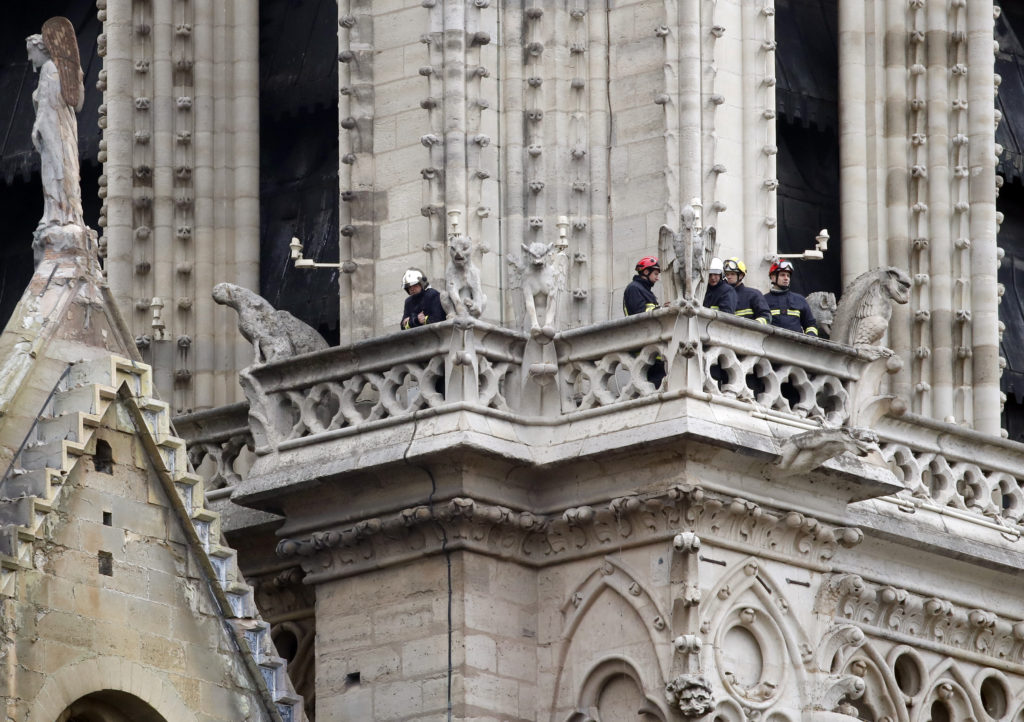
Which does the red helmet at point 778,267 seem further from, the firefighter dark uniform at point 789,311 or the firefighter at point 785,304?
the firefighter dark uniform at point 789,311

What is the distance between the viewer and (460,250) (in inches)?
1490

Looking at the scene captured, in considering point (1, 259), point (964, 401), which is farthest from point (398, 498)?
point (1, 259)

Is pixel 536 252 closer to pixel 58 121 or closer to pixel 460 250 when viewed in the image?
pixel 460 250

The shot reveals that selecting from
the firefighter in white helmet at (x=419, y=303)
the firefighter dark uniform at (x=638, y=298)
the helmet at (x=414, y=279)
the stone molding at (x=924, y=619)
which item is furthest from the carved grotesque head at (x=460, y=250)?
the stone molding at (x=924, y=619)

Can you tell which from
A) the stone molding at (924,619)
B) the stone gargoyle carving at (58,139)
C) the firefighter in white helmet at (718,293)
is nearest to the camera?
the stone gargoyle carving at (58,139)

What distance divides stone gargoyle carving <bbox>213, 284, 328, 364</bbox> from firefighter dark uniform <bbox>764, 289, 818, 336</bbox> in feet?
11.5

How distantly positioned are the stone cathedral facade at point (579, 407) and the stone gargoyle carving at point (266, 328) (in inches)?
1.6

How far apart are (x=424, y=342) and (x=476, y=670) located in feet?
8.13

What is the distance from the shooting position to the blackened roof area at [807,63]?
42.3m

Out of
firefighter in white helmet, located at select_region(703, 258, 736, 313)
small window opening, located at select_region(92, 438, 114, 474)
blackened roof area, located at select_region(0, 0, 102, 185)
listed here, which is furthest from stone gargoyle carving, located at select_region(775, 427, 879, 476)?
blackened roof area, located at select_region(0, 0, 102, 185)

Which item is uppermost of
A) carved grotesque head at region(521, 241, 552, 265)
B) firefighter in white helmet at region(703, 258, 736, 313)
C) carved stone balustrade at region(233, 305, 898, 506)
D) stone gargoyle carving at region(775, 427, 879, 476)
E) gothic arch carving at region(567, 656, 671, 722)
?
carved grotesque head at region(521, 241, 552, 265)

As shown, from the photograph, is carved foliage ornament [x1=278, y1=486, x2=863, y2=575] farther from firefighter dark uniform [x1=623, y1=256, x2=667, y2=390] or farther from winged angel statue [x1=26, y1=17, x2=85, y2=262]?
winged angel statue [x1=26, y1=17, x2=85, y2=262]

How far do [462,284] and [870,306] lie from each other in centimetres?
342

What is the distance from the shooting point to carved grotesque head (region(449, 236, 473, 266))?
37844 mm
